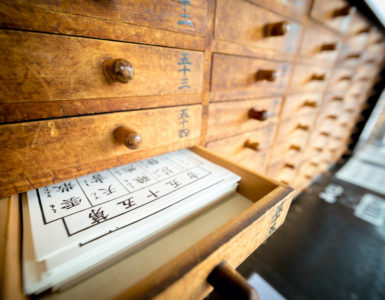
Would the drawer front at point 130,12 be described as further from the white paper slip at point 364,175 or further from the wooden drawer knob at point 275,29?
the white paper slip at point 364,175

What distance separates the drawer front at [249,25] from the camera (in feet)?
1.45

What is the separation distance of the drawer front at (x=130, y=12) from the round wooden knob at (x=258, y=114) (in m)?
0.31

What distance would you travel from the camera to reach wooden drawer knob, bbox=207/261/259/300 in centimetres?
19

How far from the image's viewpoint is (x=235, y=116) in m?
0.59

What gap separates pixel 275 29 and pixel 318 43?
435 millimetres

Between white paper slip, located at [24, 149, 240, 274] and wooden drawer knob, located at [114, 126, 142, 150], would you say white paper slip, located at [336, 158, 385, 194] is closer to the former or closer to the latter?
white paper slip, located at [24, 149, 240, 274]

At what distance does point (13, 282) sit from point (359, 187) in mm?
2383

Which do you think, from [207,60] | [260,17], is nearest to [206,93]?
[207,60]

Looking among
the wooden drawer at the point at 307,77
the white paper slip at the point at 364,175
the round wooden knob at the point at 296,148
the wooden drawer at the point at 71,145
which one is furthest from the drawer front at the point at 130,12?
the white paper slip at the point at 364,175

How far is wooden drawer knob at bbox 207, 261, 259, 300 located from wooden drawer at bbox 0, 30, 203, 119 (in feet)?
1.01

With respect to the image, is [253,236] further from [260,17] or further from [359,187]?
[359,187]

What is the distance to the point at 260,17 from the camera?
0.51 m

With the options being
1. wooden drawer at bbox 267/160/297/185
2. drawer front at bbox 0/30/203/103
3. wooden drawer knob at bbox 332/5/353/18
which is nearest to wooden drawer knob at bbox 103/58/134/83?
drawer front at bbox 0/30/203/103

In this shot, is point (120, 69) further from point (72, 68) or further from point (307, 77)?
point (307, 77)
